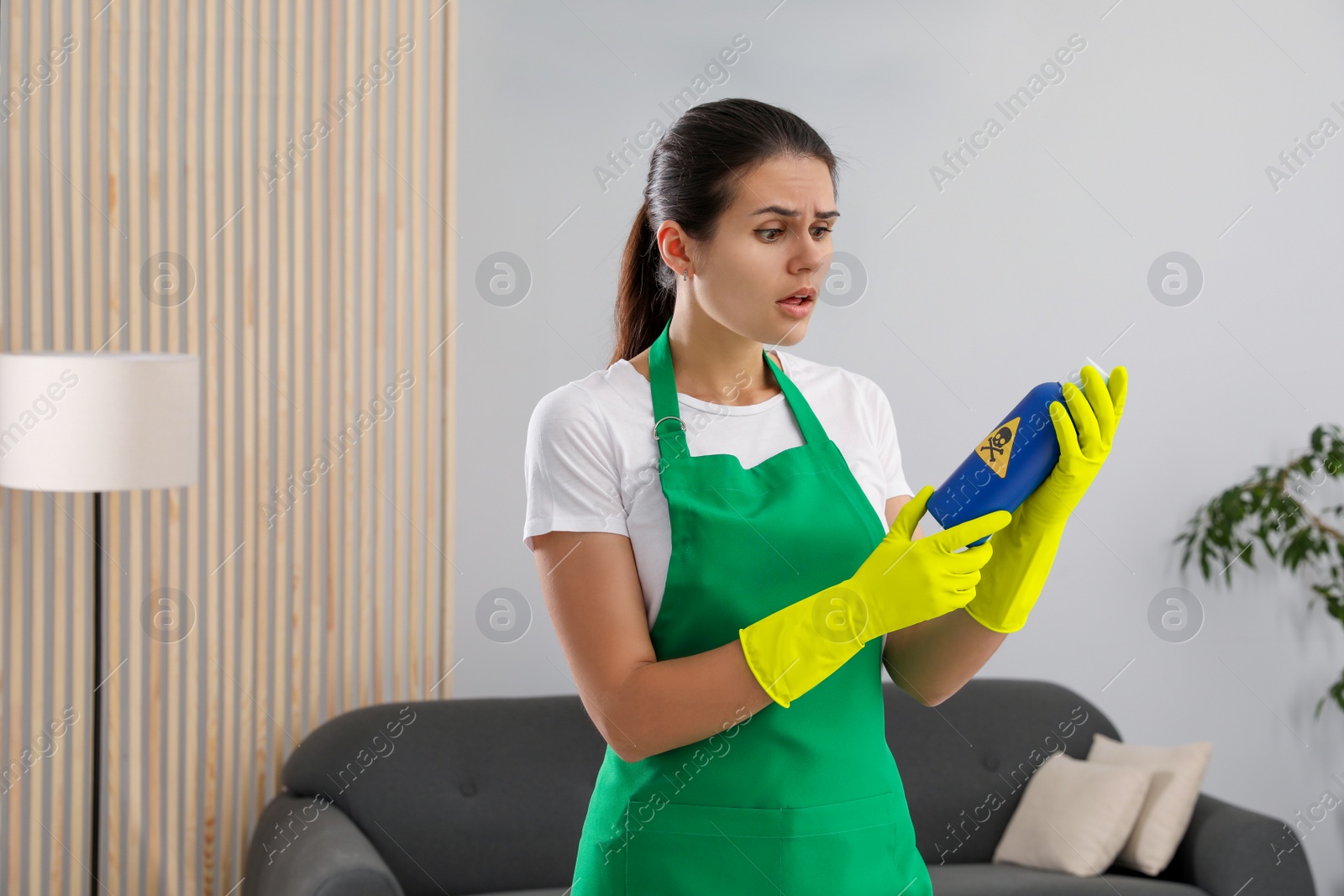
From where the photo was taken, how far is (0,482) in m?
2.25

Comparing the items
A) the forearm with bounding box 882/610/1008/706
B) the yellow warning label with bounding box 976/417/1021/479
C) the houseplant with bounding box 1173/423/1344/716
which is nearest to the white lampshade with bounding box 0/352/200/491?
the forearm with bounding box 882/610/1008/706

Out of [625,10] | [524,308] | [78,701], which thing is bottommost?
[78,701]

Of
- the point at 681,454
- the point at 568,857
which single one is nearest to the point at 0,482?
the point at 568,857

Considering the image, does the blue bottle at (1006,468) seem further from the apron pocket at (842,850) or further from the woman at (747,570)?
the apron pocket at (842,850)

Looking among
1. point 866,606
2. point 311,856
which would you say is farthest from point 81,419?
point 866,606

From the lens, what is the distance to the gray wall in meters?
3.12

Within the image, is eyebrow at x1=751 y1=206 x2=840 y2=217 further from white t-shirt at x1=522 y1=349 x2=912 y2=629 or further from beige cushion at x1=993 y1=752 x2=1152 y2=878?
beige cushion at x1=993 y1=752 x2=1152 y2=878

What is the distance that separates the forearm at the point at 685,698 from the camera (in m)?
1.02

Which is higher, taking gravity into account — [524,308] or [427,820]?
[524,308]

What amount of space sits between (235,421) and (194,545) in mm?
311

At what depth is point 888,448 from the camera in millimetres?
1312

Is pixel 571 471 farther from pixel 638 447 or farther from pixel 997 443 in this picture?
pixel 997 443

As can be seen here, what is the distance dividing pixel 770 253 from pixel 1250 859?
2049 millimetres

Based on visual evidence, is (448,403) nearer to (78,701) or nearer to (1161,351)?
(78,701)
